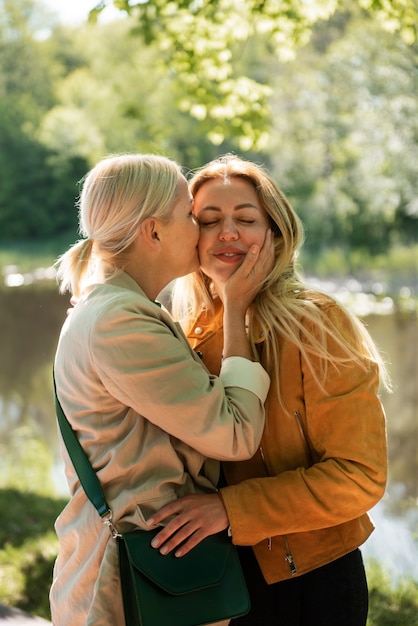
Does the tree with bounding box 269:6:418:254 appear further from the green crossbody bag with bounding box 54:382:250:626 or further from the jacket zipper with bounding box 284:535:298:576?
the green crossbody bag with bounding box 54:382:250:626

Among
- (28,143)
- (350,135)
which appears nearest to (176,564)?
(350,135)

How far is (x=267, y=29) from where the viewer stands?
6555 millimetres

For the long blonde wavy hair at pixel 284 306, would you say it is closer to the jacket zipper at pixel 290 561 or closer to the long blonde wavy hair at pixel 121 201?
the long blonde wavy hair at pixel 121 201

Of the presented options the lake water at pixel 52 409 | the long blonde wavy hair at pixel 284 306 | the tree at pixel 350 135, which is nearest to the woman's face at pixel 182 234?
the long blonde wavy hair at pixel 284 306

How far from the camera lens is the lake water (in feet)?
22.7

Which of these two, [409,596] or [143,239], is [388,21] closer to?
[409,596]

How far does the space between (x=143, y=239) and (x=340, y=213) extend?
93.0 feet

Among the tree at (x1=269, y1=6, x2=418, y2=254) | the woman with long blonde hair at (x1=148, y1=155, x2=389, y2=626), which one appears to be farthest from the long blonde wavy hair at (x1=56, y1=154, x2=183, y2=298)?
the tree at (x1=269, y1=6, x2=418, y2=254)

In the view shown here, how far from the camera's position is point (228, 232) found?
2.62m

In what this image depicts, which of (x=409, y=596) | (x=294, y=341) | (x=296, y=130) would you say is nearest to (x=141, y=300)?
(x=294, y=341)

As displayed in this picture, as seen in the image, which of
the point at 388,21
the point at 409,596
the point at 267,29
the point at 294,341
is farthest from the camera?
the point at 267,29

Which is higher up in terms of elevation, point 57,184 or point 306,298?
point 306,298

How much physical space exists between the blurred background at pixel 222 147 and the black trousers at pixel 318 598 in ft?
5.33

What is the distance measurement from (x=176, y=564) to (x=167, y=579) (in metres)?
0.05
